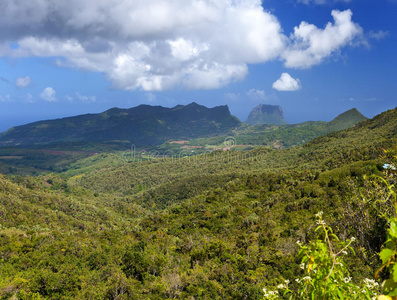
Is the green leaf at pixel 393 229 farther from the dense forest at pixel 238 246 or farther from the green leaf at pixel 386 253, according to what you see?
the green leaf at pixel 386 253

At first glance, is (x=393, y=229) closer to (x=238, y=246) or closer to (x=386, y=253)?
(x=386, y=253)

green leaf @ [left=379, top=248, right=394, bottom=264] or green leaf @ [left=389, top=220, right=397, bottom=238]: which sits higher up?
green leaf @ [left=389, top=220, right=397, bottom=238]

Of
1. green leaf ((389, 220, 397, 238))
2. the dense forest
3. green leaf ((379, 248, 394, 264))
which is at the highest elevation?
green leaf ((389, 220, 397, 238))

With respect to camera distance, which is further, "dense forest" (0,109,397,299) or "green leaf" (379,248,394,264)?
"dense forest" (0,109,397,299)

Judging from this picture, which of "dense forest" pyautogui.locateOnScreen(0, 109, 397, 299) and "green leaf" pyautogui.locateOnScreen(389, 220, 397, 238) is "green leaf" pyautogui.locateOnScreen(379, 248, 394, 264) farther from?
"green leaf" pyautogui.locateOnScreen(389, 220, 397, 238)

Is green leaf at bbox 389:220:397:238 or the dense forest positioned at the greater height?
green leaf at bbox 389:220:397:238

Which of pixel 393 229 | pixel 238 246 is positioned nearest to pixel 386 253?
pixel 393 229

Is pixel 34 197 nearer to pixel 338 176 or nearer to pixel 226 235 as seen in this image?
pixel 226 235

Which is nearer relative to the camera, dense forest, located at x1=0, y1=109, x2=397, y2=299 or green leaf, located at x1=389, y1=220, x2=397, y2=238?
green leaf, located at x1=389, y1=220, x2=397, y2=238

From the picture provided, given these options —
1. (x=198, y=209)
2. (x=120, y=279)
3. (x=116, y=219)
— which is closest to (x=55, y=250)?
(x=120, y=279)

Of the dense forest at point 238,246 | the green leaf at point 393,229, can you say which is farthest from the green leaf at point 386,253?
the green leaf at point 393,229

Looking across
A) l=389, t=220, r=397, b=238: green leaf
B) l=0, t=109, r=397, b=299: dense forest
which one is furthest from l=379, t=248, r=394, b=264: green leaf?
l=389, t=220, r=397, b=238: green leaf

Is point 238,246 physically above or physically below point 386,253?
below

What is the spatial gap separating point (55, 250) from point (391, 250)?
3471cm
